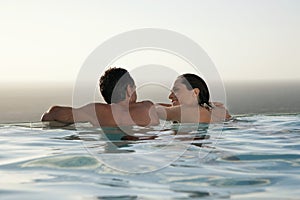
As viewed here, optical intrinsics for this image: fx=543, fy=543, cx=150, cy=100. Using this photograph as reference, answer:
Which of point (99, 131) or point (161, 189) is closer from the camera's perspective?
point (161, 189)

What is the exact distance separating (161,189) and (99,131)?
4358 millimetres

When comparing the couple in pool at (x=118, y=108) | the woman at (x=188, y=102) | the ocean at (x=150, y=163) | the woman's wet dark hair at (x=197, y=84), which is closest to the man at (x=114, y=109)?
the couple in pool at (x=118, y=108)

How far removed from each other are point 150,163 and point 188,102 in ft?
13.0

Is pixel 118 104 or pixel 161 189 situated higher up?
pixel 118 104

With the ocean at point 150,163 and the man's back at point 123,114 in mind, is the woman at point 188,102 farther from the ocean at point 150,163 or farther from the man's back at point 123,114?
the man's back at point 123,114

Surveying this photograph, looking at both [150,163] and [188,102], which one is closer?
[150,163]

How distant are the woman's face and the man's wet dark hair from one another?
1077 millimetres

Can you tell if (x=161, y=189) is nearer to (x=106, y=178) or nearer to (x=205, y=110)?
(x=106, y=178)

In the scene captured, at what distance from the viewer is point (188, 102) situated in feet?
31.6

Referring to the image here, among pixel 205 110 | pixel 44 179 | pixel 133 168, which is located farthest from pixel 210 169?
pixel 205 110

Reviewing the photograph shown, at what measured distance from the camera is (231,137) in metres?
8.21

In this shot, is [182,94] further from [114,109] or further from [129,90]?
[114,109]

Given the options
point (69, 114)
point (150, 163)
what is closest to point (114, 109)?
point (69, 114)

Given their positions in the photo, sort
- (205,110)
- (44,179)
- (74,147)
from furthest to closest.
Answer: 1. (205,110)
2. (74,147)
3. (44,179)
